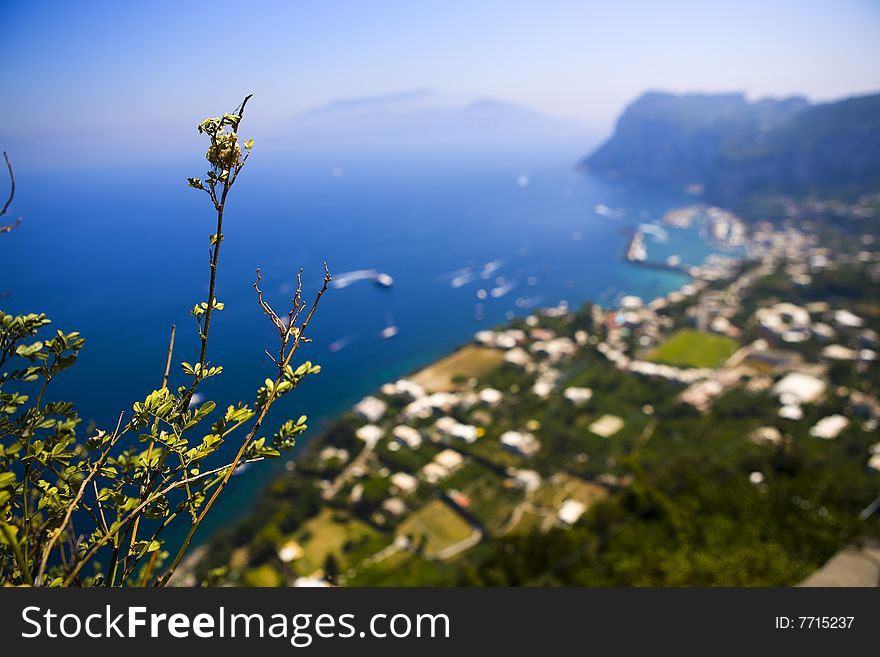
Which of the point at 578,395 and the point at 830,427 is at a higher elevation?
the point at 578,395

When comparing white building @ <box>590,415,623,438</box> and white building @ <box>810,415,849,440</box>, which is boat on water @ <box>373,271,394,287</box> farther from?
white building @ <box>810,415,849,440</box>

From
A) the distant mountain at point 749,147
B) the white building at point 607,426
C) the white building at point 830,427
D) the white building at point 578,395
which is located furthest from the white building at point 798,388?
the distant mountain at point 749,147

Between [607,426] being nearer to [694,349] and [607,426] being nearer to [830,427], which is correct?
[830,427]

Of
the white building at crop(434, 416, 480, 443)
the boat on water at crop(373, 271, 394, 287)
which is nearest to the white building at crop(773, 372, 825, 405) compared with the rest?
the white building at crop(434, 416, 480, 443)

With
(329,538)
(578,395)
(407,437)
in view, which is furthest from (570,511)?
(578,395)

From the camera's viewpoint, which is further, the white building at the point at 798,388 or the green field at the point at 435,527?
the white building at the point at 798,388

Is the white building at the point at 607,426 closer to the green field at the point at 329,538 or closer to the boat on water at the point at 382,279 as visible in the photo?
the green field at the point at 329,538
